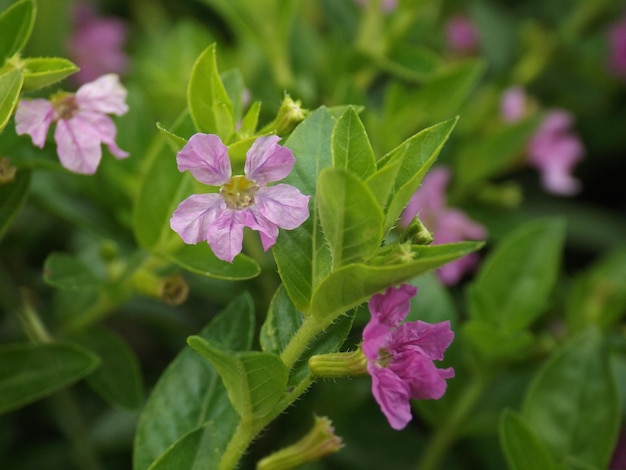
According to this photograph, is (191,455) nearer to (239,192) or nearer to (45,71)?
(239,192)

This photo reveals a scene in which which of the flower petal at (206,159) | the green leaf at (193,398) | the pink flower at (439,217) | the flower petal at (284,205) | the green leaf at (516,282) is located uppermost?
the flower petal at (206,159)

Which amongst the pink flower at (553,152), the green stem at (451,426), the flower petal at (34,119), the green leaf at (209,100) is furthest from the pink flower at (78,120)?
the pink flower at (553,152)

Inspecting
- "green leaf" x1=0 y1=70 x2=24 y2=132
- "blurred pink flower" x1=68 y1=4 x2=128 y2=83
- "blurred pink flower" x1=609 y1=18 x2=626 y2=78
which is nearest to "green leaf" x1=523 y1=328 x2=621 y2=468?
"green leaf" x1=0 y1=70 x2=24 y2=132

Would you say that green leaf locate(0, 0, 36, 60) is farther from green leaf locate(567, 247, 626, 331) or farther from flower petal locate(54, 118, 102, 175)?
green leaf locate(567, 247, 626, 331)

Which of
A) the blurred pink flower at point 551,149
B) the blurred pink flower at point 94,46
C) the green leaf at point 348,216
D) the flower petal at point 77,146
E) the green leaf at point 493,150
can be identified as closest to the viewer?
the green leaf at point 348,216

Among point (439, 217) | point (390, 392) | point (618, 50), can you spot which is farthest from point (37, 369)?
point (618, 50)

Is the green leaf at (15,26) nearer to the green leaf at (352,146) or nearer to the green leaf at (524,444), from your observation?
the green leaf at (352,146)

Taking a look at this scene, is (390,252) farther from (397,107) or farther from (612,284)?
(612,284)
